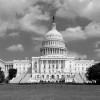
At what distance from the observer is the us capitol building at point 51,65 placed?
149125mm

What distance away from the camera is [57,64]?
524 ft

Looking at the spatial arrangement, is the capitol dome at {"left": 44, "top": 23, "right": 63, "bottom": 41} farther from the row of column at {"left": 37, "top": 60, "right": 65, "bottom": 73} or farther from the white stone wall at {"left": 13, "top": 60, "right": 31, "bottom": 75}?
the row of column at {"left": 37, "top": 60, "right": 65, "bottom": 73}

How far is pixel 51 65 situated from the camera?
15962cm

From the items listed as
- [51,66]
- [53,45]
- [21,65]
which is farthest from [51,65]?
[21,65]

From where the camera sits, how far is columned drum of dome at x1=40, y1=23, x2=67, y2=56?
173038 millimetres

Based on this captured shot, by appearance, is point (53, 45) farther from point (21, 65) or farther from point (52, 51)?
point (21, 65)

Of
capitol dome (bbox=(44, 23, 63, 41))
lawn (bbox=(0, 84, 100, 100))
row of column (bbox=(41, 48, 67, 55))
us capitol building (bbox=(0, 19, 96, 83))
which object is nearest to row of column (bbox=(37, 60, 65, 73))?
us capitol building (bbox=(0, 19, 96, 83))

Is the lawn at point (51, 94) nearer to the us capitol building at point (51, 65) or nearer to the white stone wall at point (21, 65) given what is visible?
the us capitol building at point (51, 65)

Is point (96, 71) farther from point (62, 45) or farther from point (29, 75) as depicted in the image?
point (62, 45)

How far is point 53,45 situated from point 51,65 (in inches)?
788

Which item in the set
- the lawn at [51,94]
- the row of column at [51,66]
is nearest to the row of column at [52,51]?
the row of column at [51,66]

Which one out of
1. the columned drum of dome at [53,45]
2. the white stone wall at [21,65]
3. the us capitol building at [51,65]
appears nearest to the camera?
the us capitol building at [51,65]

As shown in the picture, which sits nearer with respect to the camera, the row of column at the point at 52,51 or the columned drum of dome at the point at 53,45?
the row of column at the point at 52,51

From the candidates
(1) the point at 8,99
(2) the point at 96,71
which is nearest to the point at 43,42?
(2) the point at 96,71
